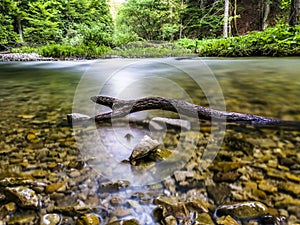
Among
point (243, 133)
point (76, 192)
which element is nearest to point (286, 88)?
point (243, 133)

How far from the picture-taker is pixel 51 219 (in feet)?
→ 3.65

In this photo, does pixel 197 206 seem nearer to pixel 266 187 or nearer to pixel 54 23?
pixel 266 187

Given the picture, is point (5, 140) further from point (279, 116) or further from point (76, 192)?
point (279, 116)

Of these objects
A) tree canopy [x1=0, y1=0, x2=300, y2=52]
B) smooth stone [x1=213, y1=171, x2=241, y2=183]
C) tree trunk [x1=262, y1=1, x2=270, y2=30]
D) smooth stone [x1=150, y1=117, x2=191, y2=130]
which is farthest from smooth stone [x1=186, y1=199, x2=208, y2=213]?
tree trunk [x1=262, y1=1, x2=270, y2=30]

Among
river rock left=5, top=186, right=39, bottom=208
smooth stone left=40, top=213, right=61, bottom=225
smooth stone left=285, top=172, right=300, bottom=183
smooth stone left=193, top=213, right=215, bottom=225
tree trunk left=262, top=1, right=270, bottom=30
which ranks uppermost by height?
tree trunk left=262, top=1, right=270, bottom=30

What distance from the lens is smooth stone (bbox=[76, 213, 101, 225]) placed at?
3.59 feet

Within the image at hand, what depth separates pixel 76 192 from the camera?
1336mm

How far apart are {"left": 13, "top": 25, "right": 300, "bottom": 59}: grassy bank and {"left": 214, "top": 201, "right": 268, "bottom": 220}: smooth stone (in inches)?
412

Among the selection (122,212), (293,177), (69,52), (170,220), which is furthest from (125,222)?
(69,52)

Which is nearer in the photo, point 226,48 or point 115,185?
point 115,185

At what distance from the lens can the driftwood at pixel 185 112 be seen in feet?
7.60

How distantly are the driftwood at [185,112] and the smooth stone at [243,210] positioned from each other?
1303 mm

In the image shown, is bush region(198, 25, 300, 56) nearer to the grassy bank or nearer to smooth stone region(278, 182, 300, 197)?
the grassy bank

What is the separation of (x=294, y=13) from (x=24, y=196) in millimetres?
12429
